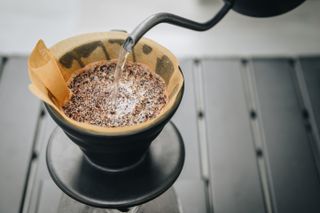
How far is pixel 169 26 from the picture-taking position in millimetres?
1839

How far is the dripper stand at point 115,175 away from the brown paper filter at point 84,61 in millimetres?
172

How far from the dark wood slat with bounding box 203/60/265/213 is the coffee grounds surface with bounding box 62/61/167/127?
0.49 metres

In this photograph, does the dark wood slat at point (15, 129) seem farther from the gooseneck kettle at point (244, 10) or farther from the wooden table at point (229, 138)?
the gooseneck kettle at point (244, 10)

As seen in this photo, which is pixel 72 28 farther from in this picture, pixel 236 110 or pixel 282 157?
pixel 282 157

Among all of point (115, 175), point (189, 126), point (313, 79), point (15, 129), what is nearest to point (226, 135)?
point (189, 126)

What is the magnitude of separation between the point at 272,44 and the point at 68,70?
1256 millimetres

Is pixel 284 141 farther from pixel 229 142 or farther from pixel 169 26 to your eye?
pixel 169 26

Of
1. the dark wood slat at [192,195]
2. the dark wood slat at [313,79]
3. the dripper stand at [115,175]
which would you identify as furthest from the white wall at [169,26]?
the dripper stand at [115,175]

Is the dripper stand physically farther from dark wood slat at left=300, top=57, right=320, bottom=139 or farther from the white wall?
the white wall

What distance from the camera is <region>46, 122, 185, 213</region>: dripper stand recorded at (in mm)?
789

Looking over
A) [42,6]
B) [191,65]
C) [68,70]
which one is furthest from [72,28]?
[68,70]

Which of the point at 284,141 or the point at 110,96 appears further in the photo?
the point at 284,141

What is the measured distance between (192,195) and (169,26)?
0.98 m

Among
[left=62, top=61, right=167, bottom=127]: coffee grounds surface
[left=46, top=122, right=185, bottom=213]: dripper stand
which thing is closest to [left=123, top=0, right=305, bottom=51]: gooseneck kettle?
[left=62, top=61, right=167, bottom=127]: coffee grounds surface
